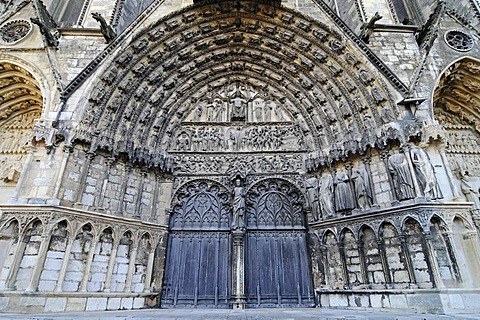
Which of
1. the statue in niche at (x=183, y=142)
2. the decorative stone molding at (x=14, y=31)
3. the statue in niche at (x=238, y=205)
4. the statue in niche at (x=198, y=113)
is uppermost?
the decorative stone molding at (x=14, y=31)

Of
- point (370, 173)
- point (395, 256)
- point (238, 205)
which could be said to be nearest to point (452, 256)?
point (395, 256)

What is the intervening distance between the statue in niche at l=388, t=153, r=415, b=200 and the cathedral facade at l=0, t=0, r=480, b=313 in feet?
0.08

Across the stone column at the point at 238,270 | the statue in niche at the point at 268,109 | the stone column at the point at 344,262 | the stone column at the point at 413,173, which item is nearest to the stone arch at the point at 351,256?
the stone column at the point at 344,262

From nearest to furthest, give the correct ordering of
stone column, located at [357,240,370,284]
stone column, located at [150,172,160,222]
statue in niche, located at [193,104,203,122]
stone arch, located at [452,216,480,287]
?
stone arch, located at [452,216,480,287] < stone column, located at [357,240,370,284] < stone column, located at [150,172,160,222] < statue in niche, located at [193,104,203,122]

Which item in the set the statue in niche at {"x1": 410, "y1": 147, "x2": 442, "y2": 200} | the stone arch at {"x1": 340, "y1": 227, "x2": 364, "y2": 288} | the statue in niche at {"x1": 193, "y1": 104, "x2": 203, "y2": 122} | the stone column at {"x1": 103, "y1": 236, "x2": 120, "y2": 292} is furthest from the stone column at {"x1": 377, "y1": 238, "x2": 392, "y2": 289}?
the statue in niche at {"x1": 193, "y1": 104, "x2": 203, "y2": 122}

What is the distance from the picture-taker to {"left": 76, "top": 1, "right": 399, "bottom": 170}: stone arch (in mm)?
6468

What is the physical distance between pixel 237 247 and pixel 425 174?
165 inches

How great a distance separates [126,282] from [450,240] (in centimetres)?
620

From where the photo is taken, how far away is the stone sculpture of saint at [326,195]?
6.31 metres

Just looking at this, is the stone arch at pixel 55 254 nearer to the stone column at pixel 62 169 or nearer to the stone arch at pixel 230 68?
the stone column at pixel 62 169

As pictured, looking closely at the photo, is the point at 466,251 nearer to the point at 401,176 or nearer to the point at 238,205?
the point at 401,176

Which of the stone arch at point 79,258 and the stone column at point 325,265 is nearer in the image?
the stone arch at point 79,258

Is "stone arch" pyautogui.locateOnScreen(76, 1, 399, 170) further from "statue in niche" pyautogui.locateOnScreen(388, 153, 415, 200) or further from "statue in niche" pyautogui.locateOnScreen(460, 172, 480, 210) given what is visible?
"statue in niche" pyautogui.locateOnScreen(460, 172, 480, 210)

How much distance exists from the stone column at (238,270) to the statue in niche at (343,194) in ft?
7.60
